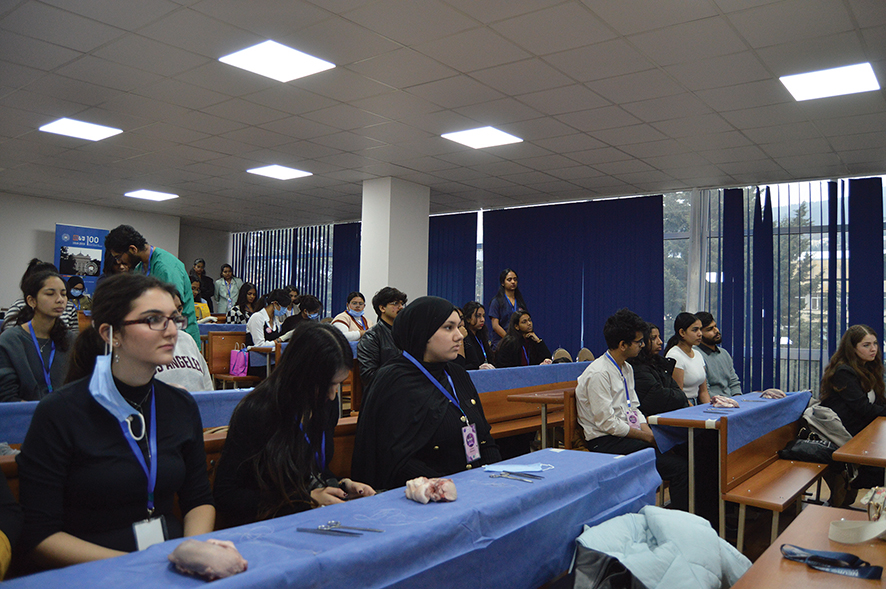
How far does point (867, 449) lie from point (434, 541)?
2.96 metres

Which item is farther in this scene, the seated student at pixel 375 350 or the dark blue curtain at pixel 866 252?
the dark blue curtain at pixel 866 252

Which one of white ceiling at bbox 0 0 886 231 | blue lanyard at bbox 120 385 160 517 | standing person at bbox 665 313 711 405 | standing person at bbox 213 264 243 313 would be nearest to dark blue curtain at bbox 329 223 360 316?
standing person at bbox 213 264 243 313

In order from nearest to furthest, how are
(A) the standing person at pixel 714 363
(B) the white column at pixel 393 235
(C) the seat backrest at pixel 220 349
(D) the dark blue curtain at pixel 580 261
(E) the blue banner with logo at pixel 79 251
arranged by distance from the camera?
(A) the standing person at pixel 714 363
(C) the seat backrest at pixel 220 349
(B) the white column at pixel 393 235
(D) the dark blue curtain at pixel 580 261
(E) the blue banner with logo at pixel 79 251

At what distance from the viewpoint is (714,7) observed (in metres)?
3.68

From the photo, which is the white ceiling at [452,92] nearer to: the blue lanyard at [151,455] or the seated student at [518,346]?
the seated student at [518,346]

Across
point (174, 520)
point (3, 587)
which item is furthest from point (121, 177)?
point (3, 587)

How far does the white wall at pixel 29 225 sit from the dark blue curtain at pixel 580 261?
7130 millimetres

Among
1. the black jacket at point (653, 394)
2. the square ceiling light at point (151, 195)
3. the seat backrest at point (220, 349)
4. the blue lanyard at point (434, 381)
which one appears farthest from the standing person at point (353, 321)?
the square ceiling light at point (151, 195)

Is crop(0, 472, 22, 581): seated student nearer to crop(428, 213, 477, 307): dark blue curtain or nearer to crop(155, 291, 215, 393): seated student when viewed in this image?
crop(155, 291, 215, 393): seated student

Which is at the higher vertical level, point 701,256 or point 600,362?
point 701,256

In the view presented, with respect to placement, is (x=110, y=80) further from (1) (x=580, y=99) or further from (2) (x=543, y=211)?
(2) (x=543, y=211)

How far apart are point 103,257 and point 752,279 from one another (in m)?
10.8

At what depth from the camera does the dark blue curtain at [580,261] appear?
9070 millimetres

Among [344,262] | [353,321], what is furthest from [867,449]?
[344,262]
